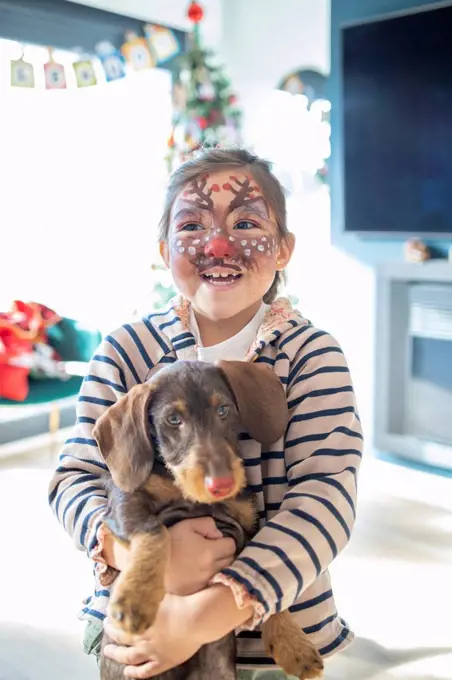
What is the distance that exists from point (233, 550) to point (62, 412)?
362 cm

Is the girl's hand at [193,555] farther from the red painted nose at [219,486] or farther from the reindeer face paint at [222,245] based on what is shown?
the reindeer face paint at [222,245]

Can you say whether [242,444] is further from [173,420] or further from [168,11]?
[168,11]

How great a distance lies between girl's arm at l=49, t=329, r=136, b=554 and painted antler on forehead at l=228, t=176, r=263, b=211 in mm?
279

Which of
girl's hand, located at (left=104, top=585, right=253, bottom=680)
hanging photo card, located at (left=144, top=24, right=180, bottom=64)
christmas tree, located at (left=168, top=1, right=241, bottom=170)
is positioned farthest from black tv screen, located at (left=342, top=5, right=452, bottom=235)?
girl's hand, located at (left=104, top=585, right=253, bottom=680)

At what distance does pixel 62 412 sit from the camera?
4.37m

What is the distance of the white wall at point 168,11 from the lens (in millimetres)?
4477

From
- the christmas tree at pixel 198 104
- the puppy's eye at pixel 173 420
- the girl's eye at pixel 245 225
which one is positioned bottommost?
the puppy's eye at pixel 173 420

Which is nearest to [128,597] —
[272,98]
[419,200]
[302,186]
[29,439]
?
[419,200]

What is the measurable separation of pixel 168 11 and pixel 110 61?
67cm

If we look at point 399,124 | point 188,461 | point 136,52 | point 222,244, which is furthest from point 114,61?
point 188,461

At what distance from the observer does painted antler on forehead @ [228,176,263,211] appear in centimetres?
109

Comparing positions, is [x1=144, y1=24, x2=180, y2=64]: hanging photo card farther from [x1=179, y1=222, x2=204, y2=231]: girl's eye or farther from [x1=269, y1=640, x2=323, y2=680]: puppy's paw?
[x1=269, y1=640, x2=323, y2=680]: puppy's paw

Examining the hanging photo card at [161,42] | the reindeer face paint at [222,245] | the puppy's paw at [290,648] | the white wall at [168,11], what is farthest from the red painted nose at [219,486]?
the hanging photo card at [161,42]

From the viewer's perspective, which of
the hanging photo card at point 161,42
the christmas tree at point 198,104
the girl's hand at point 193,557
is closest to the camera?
the girl's hand at point 193,557
